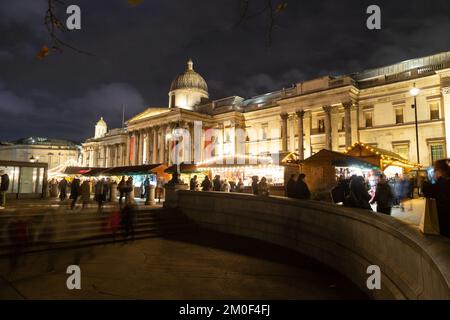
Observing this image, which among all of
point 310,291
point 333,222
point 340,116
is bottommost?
point 310,291

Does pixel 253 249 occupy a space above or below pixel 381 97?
below

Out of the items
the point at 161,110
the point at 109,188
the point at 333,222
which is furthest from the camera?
the point at 161,110

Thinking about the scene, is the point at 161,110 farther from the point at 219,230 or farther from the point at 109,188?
the point at 219,230

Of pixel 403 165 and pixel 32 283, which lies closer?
pixel 32 283

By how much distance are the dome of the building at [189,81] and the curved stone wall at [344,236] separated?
46486 millimetres

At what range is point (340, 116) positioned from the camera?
38.2 m

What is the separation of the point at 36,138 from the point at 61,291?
122 meters

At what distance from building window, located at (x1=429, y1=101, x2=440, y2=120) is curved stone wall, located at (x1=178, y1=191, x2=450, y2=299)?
28.3m

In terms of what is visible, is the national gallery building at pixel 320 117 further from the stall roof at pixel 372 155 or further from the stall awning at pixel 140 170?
the stall awning at pixel 140 170

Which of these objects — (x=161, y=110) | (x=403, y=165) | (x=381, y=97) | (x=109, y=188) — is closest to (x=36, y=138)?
(x=161, y=110)

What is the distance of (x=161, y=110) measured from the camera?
51.3m

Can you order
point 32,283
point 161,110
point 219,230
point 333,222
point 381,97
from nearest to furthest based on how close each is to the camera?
point 32,283 < point 333,222 < point 219,230 < point 381,97 < point 161,110

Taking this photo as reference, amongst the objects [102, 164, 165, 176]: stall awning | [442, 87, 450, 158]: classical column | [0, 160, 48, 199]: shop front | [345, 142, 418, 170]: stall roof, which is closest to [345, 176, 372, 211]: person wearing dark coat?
[345, 142, 418, 170]: stall roof

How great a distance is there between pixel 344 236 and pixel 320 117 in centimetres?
3438
